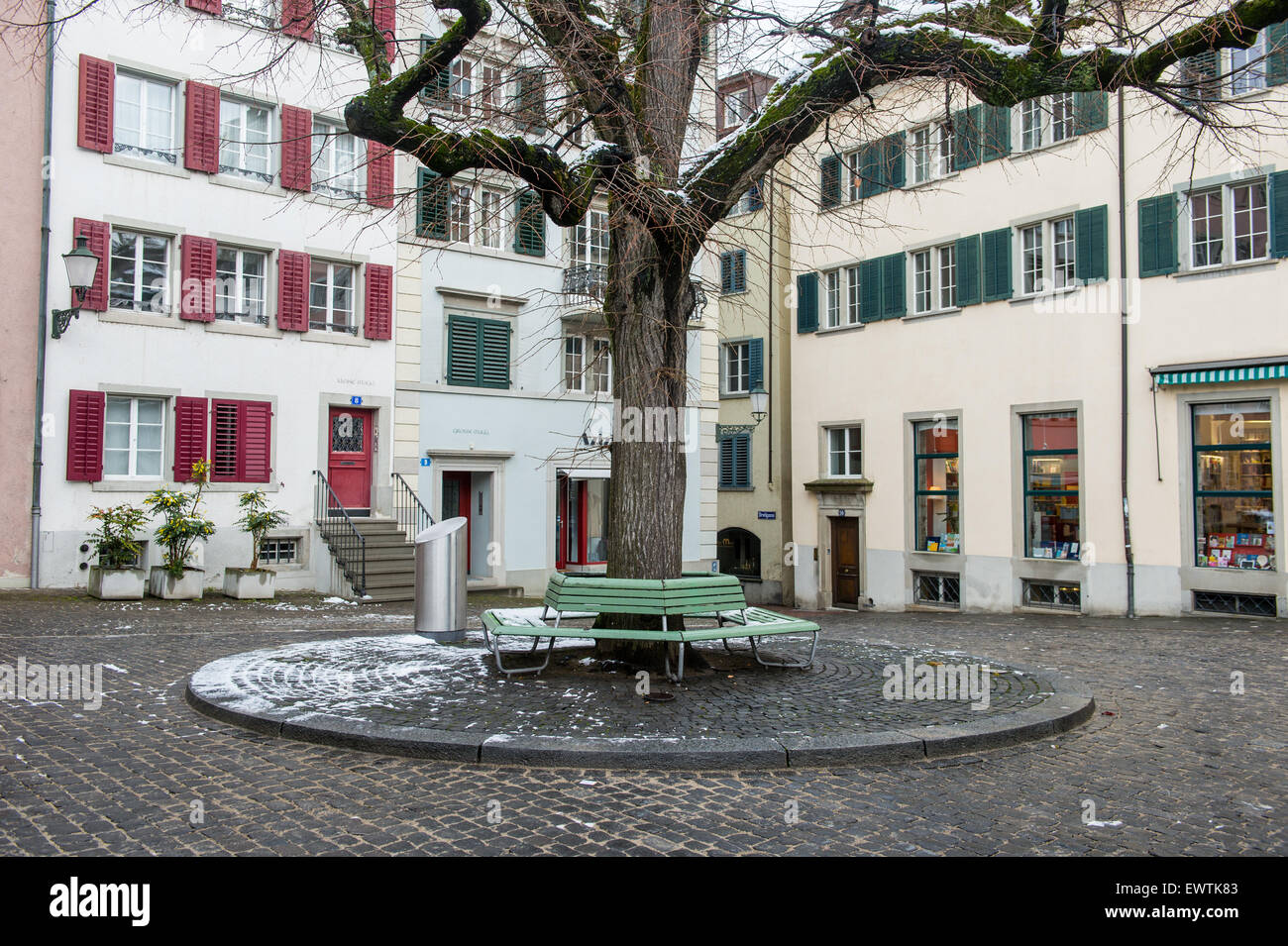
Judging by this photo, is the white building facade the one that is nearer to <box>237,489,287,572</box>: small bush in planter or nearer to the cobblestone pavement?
<box>237,489,287,572</box>: small bush in planter

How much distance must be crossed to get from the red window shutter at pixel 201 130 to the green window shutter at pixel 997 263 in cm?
1558

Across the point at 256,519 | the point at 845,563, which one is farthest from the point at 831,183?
the point at 256,519

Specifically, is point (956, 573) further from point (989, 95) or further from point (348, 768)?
point (348, 768)

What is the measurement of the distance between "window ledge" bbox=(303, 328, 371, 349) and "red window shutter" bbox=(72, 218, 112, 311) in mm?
3371

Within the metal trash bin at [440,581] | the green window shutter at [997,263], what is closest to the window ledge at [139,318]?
the metal trash bin at [440,581]

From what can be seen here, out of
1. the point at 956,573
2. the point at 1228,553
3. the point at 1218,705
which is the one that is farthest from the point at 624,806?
the point at 956,573

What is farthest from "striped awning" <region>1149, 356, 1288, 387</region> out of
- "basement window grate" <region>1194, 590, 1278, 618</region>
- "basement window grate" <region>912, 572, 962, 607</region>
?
"basement window grate" <region>912, 572, 962, 607</region>

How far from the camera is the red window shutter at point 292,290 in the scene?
59.2 ft

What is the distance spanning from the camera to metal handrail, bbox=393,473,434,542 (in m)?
19.3

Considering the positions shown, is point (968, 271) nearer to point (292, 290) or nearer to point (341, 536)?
point (292, 290)

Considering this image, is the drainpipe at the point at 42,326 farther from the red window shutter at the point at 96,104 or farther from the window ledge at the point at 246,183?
the window ledge at the point at 246,183

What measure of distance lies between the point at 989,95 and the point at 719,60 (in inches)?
105

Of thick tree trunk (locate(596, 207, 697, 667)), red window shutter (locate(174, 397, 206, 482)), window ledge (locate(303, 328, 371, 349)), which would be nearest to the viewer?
thick tree trunk (locate(596, 207, 697, 667))

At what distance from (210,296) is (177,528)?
452 centimetres
